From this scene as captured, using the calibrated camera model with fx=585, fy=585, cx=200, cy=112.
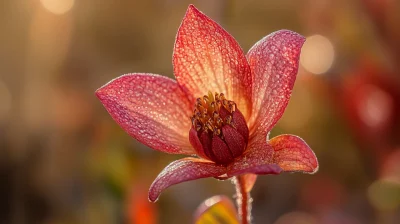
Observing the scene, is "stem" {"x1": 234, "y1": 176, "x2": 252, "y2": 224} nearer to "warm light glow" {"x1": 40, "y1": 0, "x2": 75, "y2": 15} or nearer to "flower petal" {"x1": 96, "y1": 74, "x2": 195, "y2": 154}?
"flower petal" {"x1": 96, "y1": 74, "x2": 195, "y2": 154}

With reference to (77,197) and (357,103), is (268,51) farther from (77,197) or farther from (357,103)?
(77,197)

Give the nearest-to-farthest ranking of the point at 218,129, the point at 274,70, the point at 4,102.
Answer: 1. the point at 274,70
2. the point at 218,129
3. the point at 4,102

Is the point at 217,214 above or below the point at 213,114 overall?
below

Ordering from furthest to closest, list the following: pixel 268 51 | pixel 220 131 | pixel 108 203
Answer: pixel 108 203, pixel 220 131, pixel 268 51

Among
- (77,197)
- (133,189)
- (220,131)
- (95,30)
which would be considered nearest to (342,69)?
(133,189)

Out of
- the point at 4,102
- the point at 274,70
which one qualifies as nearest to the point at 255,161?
the point at 274,70

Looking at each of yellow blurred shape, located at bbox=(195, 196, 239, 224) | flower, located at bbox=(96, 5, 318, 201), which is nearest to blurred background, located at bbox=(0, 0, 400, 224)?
yellow blurred shape, located at bbox=(195, 196, 239, 224)

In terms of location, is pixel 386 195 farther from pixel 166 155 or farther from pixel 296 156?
pixel 296 156
